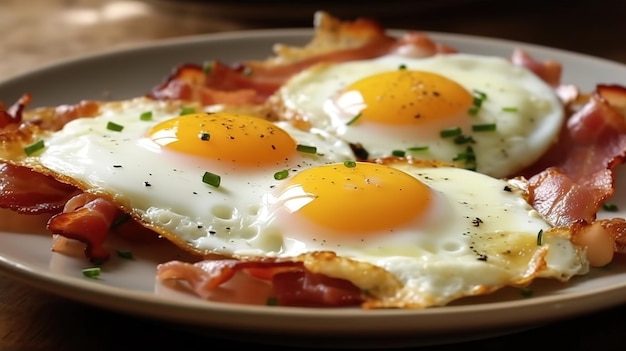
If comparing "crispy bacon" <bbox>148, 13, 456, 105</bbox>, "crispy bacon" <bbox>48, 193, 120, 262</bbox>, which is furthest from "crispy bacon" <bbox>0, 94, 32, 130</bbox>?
"crispy bacon" <bbox>48, 193, 120, 262</bbox>

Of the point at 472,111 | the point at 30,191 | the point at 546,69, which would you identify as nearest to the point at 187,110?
the point at 30,191

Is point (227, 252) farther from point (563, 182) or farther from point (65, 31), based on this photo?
point (65, 31)

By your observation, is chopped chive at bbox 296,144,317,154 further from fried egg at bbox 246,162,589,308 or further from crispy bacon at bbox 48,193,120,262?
crispy bacon at bbox 48,193,120,262

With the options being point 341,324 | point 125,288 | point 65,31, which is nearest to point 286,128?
point 125,288

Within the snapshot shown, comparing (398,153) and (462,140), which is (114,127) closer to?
(398,153)

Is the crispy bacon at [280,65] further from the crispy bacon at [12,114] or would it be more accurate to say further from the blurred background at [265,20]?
the blurred background at [265,20]
